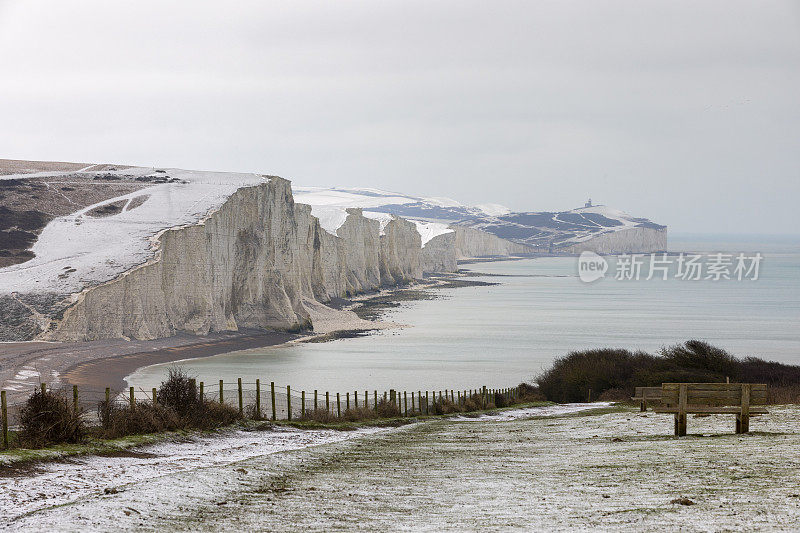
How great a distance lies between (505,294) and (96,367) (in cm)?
7333

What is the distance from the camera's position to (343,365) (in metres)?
44.0

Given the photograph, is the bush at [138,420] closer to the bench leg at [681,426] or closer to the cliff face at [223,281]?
the bench leg at [681,426]

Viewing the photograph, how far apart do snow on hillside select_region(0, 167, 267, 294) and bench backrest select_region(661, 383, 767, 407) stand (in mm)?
40049

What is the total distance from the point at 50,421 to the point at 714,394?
997 centimetres

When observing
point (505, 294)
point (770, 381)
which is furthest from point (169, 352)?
point (505, 294)

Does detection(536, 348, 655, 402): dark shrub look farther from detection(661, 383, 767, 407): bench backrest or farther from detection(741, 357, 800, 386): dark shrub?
detection(661, 383, 767, 407): bench backrest

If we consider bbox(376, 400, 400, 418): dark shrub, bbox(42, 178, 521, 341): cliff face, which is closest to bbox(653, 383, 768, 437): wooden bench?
bbox(376, 400, 400, 418): dark shrub

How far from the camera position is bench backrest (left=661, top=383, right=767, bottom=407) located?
46.2 feet

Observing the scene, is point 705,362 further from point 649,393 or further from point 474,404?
point 649,393

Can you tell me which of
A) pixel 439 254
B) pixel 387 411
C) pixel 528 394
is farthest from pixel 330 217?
pixel 387 411

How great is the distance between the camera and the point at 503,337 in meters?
60.2

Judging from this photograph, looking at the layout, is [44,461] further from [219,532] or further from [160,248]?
[160,248]

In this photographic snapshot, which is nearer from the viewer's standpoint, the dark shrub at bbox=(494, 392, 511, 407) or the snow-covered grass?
the snow-covered grass

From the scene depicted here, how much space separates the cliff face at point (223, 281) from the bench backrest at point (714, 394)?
3770 centimetres
